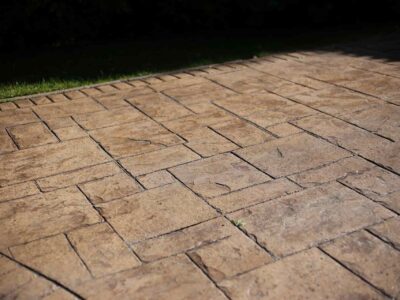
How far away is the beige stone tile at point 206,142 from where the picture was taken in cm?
372

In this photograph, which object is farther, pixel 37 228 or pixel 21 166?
pixel 21 166

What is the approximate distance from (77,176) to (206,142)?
108cm

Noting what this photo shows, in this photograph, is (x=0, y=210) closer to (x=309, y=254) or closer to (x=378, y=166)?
(x=309, y=254)

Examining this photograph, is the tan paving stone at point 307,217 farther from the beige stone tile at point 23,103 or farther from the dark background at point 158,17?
the dark background at point 158,17

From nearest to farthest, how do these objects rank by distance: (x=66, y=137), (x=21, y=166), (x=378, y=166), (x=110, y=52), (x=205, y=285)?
(x=205, y=285) → (x=378, y=166) → (x=21, y=166) → (x=66, y=137) → (x=110, y=52)

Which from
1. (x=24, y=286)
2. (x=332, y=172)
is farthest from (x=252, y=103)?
(x=24, y=286)

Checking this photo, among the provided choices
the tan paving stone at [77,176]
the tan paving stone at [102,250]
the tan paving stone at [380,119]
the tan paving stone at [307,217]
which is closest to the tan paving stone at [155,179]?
the tan paving stone at [77,176]

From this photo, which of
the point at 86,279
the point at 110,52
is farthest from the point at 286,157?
the point at 110,52

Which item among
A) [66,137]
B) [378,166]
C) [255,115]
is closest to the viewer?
[378,166]

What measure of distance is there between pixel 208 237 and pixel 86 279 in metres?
0.70

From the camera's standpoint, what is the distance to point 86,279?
2344mm

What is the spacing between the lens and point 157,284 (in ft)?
7.54

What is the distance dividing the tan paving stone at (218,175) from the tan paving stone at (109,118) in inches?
45.2

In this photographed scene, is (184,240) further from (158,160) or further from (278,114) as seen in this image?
(278,114)
